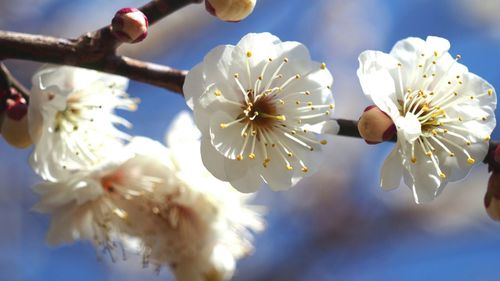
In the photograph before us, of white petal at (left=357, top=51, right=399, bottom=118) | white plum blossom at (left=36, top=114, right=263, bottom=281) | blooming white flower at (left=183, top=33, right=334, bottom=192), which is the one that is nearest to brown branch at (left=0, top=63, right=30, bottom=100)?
white plum blossom at (left=36, top=114, right=263, bottom=281)

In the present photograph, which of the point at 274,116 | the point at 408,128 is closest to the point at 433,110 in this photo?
the point at 408,128

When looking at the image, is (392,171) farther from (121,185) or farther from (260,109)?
(121,185)

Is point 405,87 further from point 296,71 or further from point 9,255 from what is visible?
point 9,255

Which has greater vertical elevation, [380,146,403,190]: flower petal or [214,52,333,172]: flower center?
[380,146,403,190]: flower petal

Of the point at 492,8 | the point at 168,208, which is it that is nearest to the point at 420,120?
the point at 168,208

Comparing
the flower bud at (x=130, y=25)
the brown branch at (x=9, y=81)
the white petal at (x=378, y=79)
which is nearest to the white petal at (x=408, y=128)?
the white petal at (x=378, y=79)

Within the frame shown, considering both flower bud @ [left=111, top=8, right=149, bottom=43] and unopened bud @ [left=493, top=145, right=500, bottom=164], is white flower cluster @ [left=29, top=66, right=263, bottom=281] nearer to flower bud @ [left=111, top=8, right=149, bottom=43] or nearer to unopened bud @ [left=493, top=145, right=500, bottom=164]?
flower bud @ [left=111, top=8, right=149, bottom=43]
